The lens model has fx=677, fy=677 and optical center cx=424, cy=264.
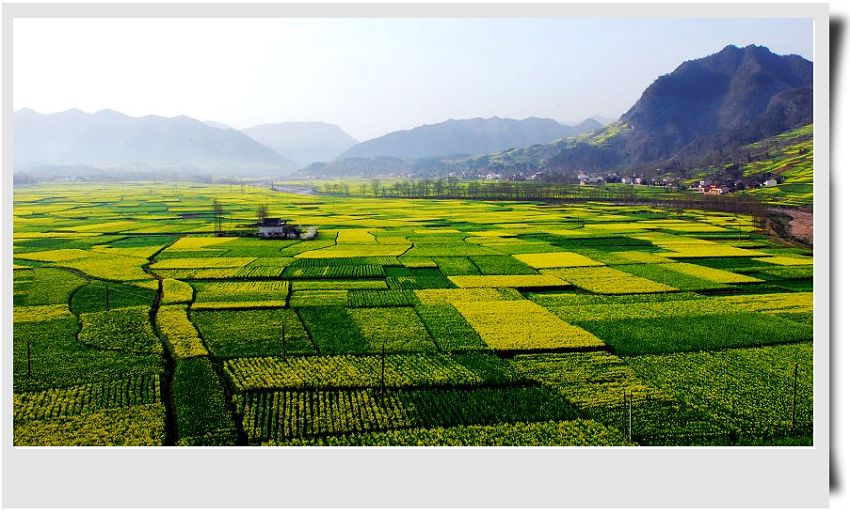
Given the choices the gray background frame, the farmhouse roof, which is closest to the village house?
the farmhouse roof

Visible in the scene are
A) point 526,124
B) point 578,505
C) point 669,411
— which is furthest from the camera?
point 526,124

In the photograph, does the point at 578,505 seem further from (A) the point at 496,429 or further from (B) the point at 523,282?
(B) the point at 523,282

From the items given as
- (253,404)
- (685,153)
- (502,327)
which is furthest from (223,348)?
A: (685,153)

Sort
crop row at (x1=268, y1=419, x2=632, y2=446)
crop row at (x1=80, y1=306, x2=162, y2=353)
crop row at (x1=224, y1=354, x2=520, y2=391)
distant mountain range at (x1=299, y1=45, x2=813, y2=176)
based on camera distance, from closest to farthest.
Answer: crop row at (x1=268, y1=419, x2=632, y2=446), crop row at (x1=224, y1=354, x2=520, y2=391), crop row at (x1=80, y1=306, x2=162, y2=353), distant mountain range at (x1=299, y1=45, x2=813, y2=176)

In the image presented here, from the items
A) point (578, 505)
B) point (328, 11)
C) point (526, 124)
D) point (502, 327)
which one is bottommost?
point (578, 505)

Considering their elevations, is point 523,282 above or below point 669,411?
above

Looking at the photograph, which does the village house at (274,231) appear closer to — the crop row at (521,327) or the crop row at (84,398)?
the crop row at (521,327)

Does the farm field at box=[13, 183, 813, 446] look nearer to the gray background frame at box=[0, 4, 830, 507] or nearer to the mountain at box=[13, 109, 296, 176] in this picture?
the gray background frame at box=[0, 4, 830, 507]
